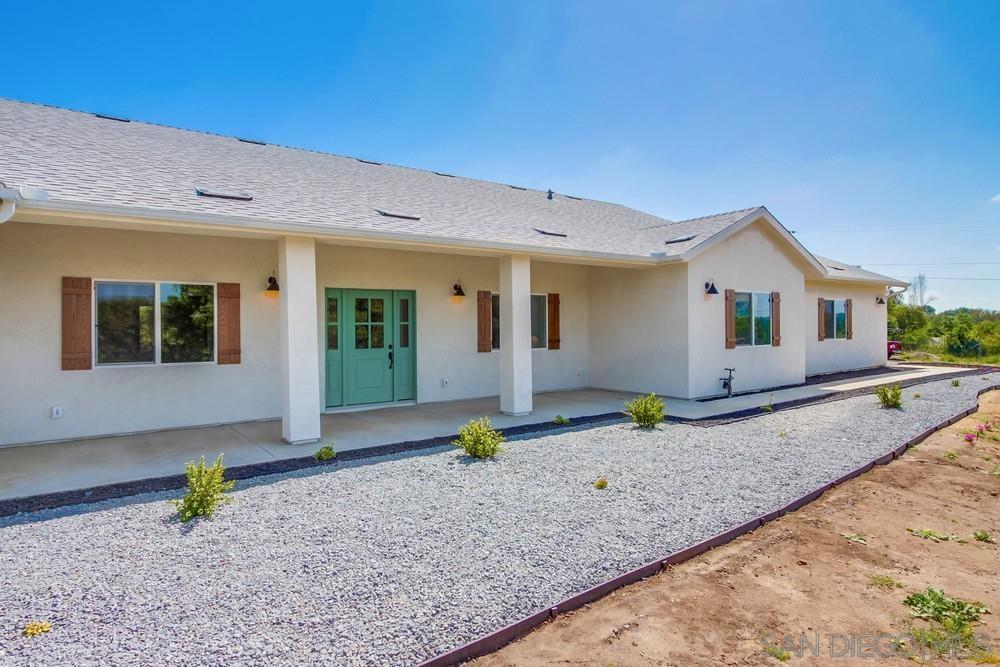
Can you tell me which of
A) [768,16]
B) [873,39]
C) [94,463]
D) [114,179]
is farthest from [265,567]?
[873,39]

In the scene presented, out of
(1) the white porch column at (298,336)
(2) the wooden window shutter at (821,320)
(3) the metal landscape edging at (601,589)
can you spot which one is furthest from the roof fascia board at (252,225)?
(2) the wooden window shutter at (821,320)

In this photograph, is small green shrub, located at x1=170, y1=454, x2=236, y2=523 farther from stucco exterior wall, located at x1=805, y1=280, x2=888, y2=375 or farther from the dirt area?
stucco exterior wall, located at x1=805, y1=280, x2=888, y2=375

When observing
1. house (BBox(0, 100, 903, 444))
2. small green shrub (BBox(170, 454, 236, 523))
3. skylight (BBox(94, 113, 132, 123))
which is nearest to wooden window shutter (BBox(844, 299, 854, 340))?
house (BBox(0, 100, 903, 444))

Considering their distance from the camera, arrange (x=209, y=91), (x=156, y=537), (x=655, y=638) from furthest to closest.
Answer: (x=209, y=91) < (x=156, y=537) < (x=655, y=638)

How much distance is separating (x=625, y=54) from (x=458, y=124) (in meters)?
4.09

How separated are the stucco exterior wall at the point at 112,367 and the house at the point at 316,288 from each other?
0.02 metres

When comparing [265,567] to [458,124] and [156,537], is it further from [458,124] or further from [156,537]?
[458,124]

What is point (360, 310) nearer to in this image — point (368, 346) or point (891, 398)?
point (368, 346)

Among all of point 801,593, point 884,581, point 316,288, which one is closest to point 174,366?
point 316,288

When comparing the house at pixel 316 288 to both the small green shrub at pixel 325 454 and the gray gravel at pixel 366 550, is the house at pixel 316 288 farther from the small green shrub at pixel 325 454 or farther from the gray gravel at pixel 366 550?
the gray gravel at pixel 366 550

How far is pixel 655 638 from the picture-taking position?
8.40 feet

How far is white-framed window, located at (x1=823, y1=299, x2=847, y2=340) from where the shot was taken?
1407 cm

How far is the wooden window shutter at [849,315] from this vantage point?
47.8 feet

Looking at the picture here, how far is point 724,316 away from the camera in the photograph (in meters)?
10.3
